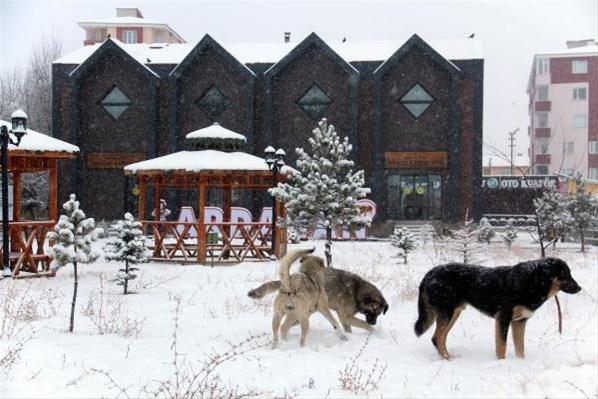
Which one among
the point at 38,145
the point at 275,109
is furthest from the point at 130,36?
the point at 38,145

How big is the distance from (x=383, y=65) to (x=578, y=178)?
33.9ft

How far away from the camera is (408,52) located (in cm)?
3105

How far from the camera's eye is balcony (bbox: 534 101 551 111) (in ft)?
199

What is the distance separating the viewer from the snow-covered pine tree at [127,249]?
11.9m

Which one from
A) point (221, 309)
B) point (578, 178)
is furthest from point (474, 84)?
point (221, 309)

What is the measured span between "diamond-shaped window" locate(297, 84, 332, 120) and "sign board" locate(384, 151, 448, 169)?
3803 millimetres

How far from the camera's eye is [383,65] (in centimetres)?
3073

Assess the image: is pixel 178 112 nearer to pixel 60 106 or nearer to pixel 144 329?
pixel 60 106

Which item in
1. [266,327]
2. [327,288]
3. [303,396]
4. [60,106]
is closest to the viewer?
[303,396]

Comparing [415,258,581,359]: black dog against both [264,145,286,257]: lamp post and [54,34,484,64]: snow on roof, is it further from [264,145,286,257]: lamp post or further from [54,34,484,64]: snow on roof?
[54,34,484,64]: snow on roof

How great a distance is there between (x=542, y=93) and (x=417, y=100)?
35447 mm

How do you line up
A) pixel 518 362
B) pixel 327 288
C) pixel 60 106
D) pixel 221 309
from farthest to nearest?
pixel 60 106
pixel 221 309
pixel 327 288
pixel 518 362

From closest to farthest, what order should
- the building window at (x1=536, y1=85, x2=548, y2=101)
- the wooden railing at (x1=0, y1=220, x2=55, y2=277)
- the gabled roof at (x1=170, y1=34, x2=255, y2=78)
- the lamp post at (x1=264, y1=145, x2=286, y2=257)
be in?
the wooden railing at (x1=0, y1=220, x2=55, y2=277)
the lamp post at (x1=264, y1=145, x2=286, y2=257)
the gabled roof at (x1=170, y1=34, x2=255, y2=78)
the building window at (x1=536, y1=85, x2=548, y2=101)

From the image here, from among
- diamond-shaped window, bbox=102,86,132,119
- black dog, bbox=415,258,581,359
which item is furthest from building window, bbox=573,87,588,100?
black dog, bbox=415,258,581,359
